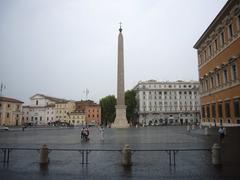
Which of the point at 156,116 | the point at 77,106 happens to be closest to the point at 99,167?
the point at 156,116

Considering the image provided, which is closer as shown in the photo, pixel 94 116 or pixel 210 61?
pixel 210 61

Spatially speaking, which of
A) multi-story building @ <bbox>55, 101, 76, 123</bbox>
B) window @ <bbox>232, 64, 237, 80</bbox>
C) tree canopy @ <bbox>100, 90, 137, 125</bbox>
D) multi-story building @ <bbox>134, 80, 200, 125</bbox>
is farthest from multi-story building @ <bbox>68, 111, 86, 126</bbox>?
window @ <bbox>232, 64, 237, 80</bbox>

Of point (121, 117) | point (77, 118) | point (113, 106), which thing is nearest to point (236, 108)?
point (121, 117)

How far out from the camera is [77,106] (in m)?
118

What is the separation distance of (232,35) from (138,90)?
74.7m

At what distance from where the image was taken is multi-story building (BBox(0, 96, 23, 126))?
78.8 metres

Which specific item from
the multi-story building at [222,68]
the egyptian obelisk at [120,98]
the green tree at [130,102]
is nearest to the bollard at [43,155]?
the multi-story building at [222,68]

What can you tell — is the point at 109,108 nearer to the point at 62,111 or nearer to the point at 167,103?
the point at 167,103

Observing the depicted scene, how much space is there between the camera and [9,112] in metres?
81.9

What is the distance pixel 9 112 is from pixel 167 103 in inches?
2364

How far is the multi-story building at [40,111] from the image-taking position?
4245 inches

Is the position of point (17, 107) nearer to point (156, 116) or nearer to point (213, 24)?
point (156, 116)

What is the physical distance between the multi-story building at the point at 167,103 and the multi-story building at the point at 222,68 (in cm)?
6064

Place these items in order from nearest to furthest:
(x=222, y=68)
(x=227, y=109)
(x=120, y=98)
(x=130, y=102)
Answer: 1. (x=227, y=109)
2. (x=222, y=68)
3. (x=120, y=98)
4. (x=130, y=102)
